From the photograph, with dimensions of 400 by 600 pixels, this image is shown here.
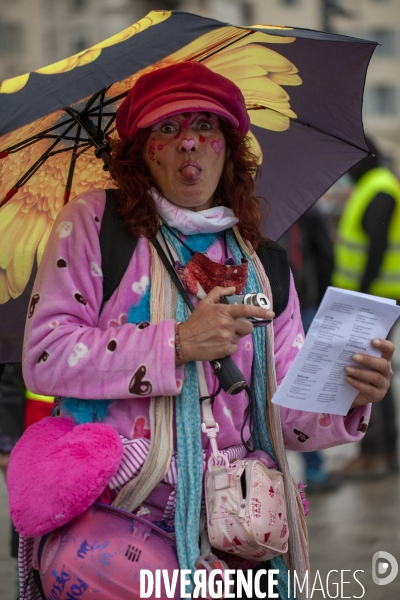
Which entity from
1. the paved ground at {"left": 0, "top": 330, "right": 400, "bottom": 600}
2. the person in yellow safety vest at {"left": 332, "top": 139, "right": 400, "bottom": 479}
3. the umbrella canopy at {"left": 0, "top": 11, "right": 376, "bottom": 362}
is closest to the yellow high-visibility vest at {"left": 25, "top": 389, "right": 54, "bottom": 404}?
the umbrella canopy at {"left": 0, "top": 11, "right": 376, "bottom": 362}

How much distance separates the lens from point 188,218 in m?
2.74

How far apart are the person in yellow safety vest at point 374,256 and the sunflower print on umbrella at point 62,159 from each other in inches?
123

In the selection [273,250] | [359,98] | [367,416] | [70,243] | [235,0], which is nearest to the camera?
[70,243]

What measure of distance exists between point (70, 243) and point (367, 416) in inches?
38.5

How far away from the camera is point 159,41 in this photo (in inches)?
104

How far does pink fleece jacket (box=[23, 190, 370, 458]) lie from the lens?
2473 mm

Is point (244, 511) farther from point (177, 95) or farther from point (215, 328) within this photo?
point (177, 95)

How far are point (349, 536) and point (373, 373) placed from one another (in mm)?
3140

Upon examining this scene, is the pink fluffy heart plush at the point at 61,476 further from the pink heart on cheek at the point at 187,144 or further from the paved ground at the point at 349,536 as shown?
the paved ground at the point at 349,536

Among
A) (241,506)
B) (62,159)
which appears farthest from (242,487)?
(62,159)

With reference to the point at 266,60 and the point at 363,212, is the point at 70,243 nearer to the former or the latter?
the point at 266,60

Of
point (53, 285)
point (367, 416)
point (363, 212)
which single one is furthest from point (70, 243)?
point (363, 212)

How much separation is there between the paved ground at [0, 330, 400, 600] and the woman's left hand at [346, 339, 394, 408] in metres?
2.16

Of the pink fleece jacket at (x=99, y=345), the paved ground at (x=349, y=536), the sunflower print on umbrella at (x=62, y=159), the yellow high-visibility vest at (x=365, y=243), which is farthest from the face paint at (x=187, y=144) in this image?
the yellow high-visibility vest at (x=365, y=243)
